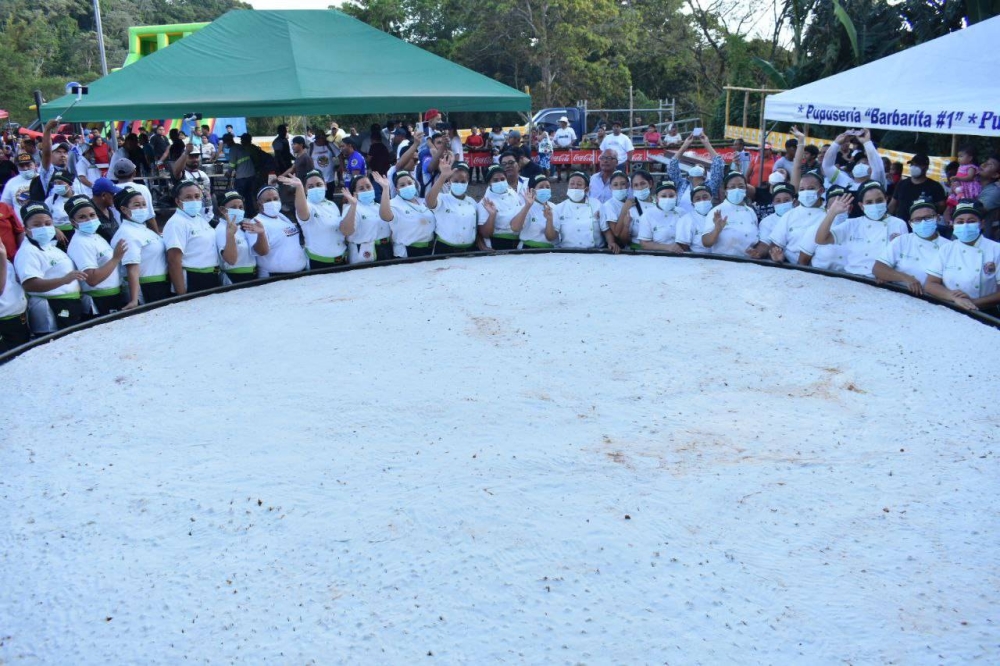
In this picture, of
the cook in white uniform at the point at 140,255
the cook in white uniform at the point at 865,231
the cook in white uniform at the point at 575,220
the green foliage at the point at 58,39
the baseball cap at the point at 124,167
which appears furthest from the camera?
the green foliage at the point at 58,39

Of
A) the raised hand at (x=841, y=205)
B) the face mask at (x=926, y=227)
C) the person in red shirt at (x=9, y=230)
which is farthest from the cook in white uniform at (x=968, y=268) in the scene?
the person in red shirt at (x=9, y=230)

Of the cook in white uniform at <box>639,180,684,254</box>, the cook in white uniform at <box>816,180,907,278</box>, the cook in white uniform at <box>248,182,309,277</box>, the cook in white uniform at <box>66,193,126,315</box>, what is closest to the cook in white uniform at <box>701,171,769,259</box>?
the cook in white uniform at <box>639,180,684,254</box>

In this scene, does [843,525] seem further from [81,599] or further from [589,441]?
[81,599]

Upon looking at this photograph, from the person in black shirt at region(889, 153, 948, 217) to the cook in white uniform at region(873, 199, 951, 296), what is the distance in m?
3.29

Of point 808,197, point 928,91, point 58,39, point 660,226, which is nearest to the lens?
point 808,197

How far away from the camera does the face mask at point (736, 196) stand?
701 cm

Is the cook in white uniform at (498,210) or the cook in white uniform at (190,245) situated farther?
the cook in white uniform at (498,210)

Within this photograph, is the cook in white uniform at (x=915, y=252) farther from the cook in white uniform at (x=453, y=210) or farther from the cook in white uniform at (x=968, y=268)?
the cook in white uniform at (x=453, y=210)

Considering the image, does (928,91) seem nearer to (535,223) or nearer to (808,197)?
(808,197)

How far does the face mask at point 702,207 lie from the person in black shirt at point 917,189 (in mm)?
2920

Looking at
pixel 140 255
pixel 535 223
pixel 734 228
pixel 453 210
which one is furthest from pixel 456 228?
pixel 140 255

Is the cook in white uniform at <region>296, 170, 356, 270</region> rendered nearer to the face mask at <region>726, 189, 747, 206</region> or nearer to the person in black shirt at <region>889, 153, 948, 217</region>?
the face mask at <region>726, 189, 747, 206</region>

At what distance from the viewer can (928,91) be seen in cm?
842

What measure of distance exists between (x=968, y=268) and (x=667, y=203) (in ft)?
8.06
